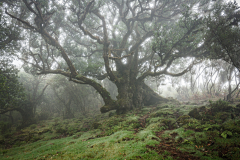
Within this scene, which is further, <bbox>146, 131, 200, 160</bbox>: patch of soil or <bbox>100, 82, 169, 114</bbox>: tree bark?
<bbox>100, 82, 169, 114</bbox>: tree bark

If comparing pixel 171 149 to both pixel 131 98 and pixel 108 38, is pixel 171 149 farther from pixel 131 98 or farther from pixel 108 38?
pixel 108 38

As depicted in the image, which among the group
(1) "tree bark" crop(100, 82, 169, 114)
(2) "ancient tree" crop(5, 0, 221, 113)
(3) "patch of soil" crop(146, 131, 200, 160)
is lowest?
(3) "patch of soil" crop(146, 131, 200, 160)

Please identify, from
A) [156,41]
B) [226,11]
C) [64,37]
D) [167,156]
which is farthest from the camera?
[64,37]

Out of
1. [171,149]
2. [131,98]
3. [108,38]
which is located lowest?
[171,149]

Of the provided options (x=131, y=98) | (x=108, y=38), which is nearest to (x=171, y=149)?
(x=131, y=98)

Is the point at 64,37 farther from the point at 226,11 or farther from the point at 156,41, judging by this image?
the point at 226,11

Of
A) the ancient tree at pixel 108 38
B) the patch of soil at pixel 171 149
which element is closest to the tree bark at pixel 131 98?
the ancient tree at pixel 108 38

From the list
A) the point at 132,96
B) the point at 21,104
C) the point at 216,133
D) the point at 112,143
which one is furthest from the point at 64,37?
the point at 216,133

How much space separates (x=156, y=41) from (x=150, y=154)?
10.1 m

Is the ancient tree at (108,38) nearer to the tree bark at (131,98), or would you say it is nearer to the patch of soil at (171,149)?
the tree bark at (131,98)

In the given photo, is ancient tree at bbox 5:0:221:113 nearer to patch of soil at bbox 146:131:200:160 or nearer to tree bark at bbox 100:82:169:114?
tree bark at bbox 100:82:169:114

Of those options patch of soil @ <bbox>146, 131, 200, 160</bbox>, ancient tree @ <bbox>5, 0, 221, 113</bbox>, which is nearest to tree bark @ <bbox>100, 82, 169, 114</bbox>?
ancient tree @ <bbox>5, 0, 221, 113</bbox>

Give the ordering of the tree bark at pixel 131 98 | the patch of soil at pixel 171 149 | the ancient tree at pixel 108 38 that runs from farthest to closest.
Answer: the tree bark at pixel 131 98 < the ancient tree at pixel 108 38 < the patch of soil at pixel 171 149

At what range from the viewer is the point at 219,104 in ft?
30.1
